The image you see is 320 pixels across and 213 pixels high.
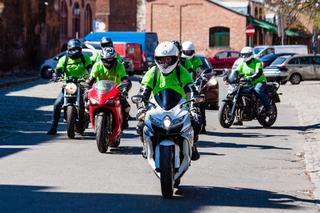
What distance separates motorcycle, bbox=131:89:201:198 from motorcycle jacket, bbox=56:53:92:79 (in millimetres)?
7086

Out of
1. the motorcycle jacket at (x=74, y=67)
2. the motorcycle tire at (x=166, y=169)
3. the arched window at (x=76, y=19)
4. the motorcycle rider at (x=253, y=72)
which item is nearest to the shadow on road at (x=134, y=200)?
the motorcycle tire at (x=166, y=169)

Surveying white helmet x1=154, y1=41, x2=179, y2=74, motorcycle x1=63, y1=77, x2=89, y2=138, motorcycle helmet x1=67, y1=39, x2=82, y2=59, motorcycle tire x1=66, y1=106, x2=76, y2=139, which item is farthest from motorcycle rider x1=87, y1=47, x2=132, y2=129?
white helmet x1=154, y1=41, x2=179, y2=74

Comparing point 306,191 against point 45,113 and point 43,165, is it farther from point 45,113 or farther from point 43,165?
point 45,113

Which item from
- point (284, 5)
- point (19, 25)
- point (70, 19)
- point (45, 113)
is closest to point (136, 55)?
point (19, 25)

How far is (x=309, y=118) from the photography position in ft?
76.4

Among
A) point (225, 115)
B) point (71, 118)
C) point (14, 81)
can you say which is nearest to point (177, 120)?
point (71, 118)

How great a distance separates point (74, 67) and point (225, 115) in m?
4.18

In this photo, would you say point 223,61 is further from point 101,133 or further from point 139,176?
point 139,176

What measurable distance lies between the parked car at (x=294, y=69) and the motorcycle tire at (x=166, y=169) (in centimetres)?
3515

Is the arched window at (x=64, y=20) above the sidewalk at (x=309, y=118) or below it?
above

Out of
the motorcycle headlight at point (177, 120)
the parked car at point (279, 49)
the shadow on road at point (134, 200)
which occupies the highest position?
the parked car at point (279, 49)

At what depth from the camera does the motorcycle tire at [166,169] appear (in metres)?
9.45

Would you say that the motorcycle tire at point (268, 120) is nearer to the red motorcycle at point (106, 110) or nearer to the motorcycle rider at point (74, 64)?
the motorcycle rider at point (74, 64)

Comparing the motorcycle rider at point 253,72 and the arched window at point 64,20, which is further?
the arched window at point 64,20
